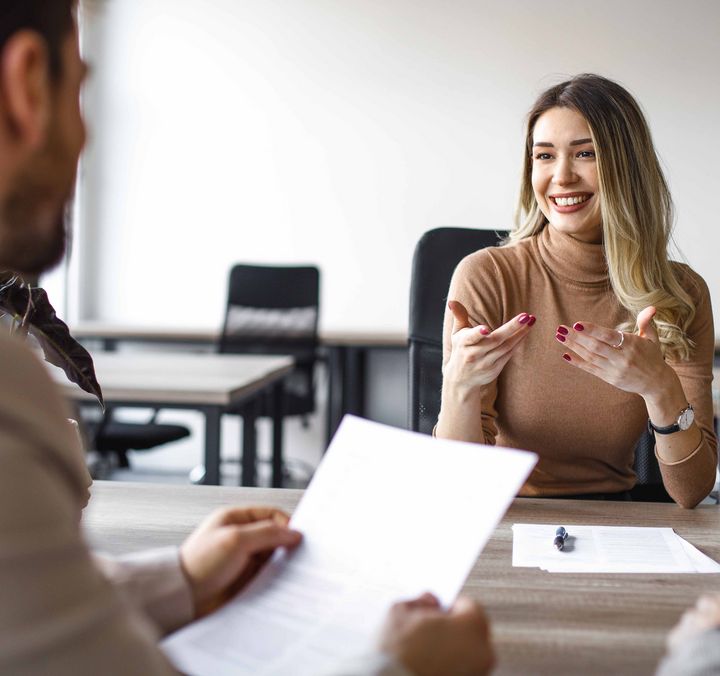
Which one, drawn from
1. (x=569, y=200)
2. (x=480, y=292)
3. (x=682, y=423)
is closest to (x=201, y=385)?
(x=480, y=292)

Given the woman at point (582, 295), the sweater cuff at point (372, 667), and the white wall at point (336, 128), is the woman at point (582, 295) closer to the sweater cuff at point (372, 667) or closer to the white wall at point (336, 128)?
the sweater cuff at point (372, 667)

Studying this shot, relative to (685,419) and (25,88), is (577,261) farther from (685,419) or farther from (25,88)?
(25,88)

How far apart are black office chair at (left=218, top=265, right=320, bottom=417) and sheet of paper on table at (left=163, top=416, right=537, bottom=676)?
3.32 meters

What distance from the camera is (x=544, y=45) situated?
4680 millimetres

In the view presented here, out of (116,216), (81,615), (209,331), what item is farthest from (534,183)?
(116,216)

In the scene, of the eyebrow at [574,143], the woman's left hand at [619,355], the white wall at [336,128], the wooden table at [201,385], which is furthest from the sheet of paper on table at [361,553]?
the white wall at [336,128]

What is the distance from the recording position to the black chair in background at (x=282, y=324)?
4.09 metres

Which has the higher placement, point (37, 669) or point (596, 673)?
point (37, 669)

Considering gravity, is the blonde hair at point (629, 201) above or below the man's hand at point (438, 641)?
above

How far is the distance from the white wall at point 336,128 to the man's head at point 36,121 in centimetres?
427

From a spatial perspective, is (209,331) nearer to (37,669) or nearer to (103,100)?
(103,100)

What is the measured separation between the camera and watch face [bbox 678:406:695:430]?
129 cm

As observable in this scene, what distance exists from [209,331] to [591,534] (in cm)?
360

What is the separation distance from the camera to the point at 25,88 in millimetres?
457
